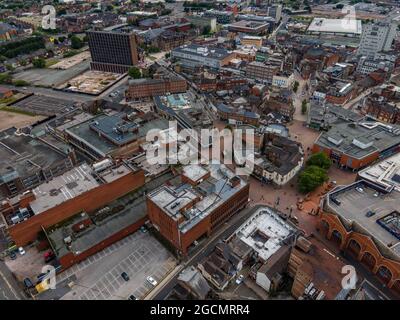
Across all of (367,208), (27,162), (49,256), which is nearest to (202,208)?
(49,256)

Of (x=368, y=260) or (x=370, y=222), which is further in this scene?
(x=370, y=222)

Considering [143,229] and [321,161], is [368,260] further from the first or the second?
[143,229]

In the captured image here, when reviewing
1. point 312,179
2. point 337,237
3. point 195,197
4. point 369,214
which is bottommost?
point 337,237

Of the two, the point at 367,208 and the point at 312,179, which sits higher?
the point at 367,208

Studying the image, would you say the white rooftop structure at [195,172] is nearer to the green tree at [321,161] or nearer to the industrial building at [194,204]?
the industrial building at [194,204]

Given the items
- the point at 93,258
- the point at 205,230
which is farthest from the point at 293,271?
the point at 93,258

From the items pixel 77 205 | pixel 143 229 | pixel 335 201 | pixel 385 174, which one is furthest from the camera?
pixel 385 174
